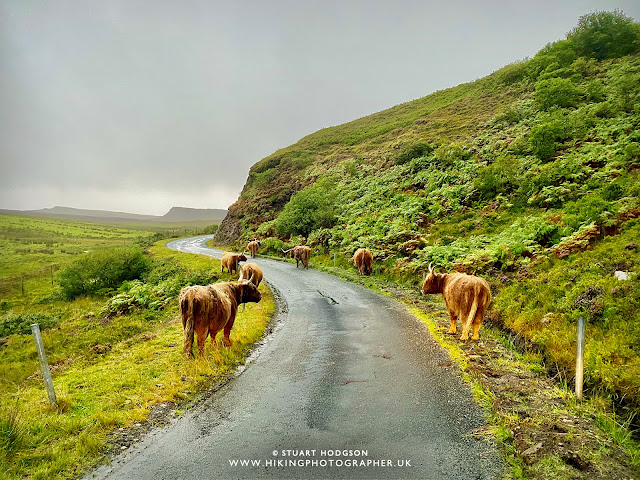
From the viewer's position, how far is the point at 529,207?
18.9 meters

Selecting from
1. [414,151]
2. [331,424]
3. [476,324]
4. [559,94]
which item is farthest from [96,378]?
[559,94]

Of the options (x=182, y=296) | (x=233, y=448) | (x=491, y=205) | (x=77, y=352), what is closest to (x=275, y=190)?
(x=491, y=205)

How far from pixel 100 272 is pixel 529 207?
3211 centimetres

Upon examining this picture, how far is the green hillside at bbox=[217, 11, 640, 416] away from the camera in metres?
8.60

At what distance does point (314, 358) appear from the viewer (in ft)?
30.0

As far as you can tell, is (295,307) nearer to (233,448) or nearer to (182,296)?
(182,296)

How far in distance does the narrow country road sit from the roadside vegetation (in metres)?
1.24

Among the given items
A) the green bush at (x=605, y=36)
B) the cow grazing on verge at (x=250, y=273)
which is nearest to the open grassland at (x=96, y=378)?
the cow grazing on verge at (x=250, y=273)

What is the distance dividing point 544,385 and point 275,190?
50.1 meters

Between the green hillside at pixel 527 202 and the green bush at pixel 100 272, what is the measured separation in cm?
1517

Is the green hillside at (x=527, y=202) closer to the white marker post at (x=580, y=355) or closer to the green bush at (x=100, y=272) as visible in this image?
the white marker post at (x=580, y=355)

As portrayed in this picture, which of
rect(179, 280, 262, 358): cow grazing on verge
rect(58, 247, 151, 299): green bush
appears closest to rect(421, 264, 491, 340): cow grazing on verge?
rect(179, 280, 262, 358): cow grazing on verge

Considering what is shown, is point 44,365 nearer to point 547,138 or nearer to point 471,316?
point 471,316

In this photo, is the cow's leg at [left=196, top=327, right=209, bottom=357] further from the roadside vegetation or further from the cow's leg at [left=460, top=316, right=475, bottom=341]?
the cow's leg at [left=460, top=316, right=475, bottom=341]
